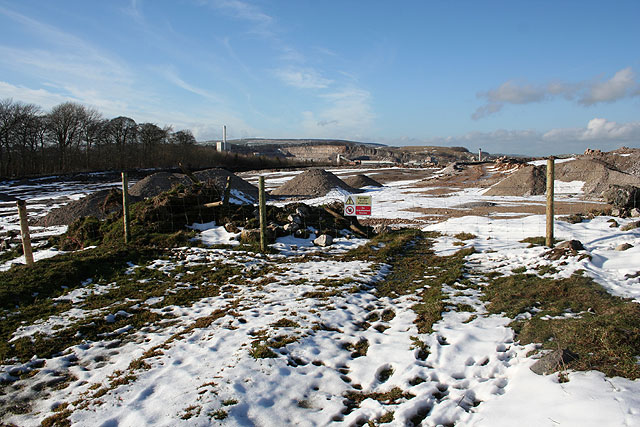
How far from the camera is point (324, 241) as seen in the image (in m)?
10.4

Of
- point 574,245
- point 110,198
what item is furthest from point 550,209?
point 110,198

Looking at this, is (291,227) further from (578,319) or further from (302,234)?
(578,319)

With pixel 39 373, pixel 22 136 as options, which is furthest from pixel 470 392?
pixel 22 136

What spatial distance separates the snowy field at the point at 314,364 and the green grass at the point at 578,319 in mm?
194

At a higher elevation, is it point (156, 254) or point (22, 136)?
point (22, 136)

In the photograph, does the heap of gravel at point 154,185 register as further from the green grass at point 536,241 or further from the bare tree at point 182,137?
the bare tree at point 182,137

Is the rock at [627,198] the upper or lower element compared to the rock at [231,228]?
upper

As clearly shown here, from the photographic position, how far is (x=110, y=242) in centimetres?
1043

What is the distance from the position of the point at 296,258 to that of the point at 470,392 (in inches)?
233

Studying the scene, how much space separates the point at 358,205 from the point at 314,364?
591cm

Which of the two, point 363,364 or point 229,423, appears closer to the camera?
point 229,423

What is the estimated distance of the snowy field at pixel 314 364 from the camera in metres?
3.44

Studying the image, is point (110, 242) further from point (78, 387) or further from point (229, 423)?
point (229, 423)


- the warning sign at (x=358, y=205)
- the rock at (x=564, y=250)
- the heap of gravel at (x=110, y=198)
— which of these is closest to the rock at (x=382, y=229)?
the warning sign at (x=358, y=205)
